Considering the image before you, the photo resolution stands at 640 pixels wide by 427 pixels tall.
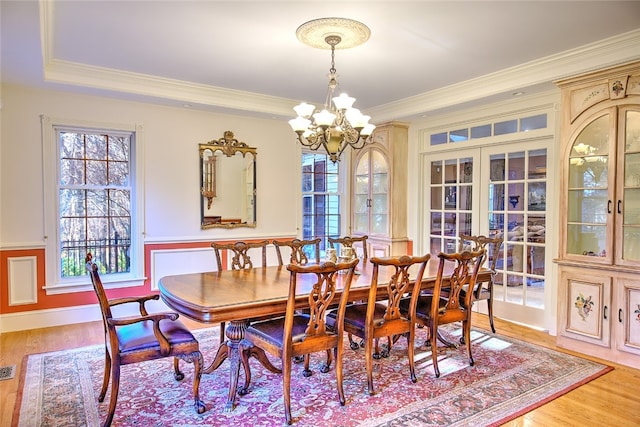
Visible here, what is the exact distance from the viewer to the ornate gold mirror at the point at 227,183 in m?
5.13

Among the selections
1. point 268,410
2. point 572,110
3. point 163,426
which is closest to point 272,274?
point 268,410

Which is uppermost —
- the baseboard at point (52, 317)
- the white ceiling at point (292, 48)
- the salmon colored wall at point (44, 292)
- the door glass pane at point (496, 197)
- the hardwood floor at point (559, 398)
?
the white ceiling at point (292, 48)

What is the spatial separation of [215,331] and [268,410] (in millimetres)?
1738

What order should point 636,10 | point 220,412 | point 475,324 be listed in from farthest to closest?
point 475,324 < point 636,10 < point 220,412

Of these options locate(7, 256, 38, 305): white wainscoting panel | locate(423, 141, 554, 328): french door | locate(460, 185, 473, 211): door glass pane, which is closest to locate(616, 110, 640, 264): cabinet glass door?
locate(423, 141, 554, 328): french door

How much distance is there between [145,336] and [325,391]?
4.12 feet

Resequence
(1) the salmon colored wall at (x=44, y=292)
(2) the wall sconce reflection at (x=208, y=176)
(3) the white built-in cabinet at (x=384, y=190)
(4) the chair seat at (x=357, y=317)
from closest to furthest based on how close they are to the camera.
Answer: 1. (4) the chair seat at (x=357, y=317)
2. (1) the salmon colored wall at (x=44, y=292)
3. (2) the wall sconce reflection at (x=208, y=176)
4. (3) the white built-in cabinet at (x=384, y=190)

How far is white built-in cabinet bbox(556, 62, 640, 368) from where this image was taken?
11.0 feet

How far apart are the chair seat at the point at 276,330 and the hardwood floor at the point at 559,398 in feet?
4.65

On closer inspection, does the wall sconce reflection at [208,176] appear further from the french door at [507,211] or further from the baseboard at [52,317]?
the french door at [507,211]

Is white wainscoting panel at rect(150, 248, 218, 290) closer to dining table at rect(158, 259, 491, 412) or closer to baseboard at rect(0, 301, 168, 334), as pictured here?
baseboard at rect(0, 301, 168, 334)

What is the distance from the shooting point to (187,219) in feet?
16.5

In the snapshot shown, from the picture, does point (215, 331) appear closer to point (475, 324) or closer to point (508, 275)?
point (475, 324)

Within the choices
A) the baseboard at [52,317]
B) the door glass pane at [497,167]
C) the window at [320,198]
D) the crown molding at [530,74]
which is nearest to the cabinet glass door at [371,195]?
the window at [320,198]
